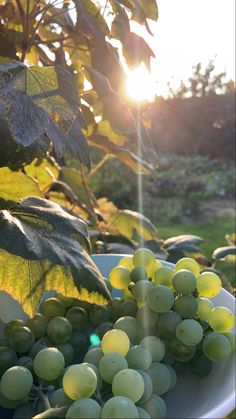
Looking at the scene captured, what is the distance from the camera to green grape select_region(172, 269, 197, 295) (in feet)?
1.67

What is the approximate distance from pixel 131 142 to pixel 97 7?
0.37 m

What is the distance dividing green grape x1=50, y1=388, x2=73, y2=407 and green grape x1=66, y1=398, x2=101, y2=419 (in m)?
0.03

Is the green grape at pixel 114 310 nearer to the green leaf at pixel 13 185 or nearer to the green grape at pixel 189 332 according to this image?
the green grape at pixel 189 332

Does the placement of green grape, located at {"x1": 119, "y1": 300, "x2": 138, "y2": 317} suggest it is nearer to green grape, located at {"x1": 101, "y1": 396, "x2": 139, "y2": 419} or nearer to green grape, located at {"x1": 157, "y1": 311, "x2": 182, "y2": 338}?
green grape, located at {"x1": 157, "y1": 311, "x2": 182, "y2": 338}

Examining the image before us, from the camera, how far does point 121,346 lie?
44 cm

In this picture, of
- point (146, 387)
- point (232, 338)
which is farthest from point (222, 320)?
point (146, 387)

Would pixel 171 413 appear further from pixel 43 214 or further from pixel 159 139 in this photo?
pixel 159 139

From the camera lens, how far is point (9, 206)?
56cm

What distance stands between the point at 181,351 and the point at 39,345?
0.49 ft

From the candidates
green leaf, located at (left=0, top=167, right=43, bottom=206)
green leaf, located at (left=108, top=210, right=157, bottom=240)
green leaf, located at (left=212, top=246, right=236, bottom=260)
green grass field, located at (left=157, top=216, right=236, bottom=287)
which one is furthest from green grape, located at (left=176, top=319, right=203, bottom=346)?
green grass field, located at (left=157, top=216, right=236, bottom=287)

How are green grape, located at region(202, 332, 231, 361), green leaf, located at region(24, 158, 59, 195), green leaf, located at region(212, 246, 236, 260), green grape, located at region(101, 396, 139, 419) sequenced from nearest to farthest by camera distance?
green grape, located at region(101, 396, 139, 419) < green grape, located at region(202, 332, 231, 361) < green leaf, located at region(24, 158, 59, 195) < green leaf, located at region(212, 246, 236, 260)

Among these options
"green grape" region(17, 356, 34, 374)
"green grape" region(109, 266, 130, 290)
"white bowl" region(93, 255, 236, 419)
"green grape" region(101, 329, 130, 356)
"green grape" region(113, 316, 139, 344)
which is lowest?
"white bowl" region(93, 255, 236, 419)

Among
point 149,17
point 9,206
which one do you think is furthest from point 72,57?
point 9,206

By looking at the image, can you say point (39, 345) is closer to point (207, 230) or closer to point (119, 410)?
point (119, 410)
